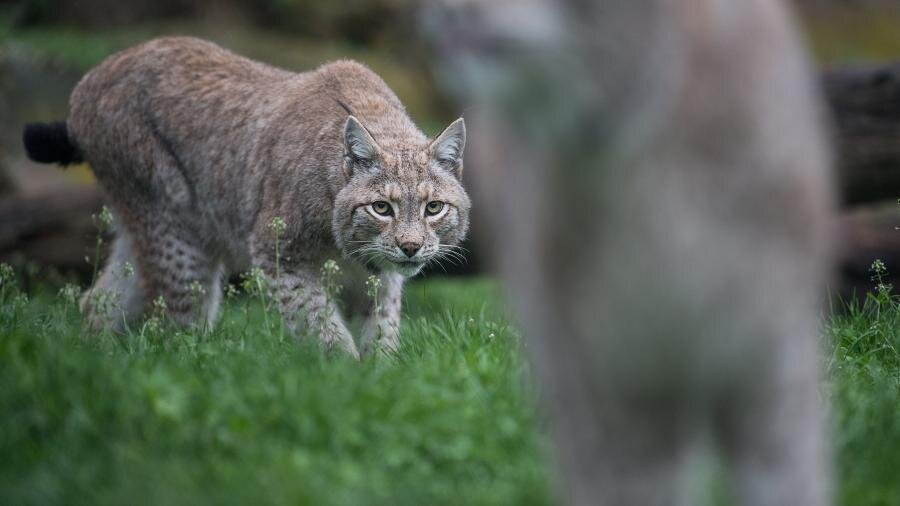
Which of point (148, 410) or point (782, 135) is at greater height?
point (782, 135)

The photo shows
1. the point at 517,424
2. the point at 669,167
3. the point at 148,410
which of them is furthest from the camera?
the point at 517,424

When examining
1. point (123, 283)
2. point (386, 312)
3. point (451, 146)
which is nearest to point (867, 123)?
point (451, 146)

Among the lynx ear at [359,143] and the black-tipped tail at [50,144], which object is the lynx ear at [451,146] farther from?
the black-tipped tail at [50,144]

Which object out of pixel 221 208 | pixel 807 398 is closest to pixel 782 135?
pixel 807 398

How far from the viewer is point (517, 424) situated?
4.63m

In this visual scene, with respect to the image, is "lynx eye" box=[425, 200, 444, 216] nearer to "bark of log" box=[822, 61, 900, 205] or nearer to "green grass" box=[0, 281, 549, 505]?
"green grass" box=[0, 281, 549, 505]

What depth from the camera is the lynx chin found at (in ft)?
21.7

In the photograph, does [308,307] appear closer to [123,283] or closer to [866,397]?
[123,283]

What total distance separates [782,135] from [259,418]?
7.69ft

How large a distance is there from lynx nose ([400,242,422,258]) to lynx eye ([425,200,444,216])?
0.27 meters

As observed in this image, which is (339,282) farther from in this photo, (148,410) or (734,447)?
(734,447)

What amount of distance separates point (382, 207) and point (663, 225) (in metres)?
3.97

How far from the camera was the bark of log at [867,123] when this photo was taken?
27.8 ft

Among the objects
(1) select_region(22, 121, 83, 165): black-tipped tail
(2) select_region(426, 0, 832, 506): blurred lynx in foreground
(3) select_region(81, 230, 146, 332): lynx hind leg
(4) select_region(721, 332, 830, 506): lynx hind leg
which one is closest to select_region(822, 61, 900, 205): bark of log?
(3) select_region(81, 230, 146, 332): lynx hind leg
